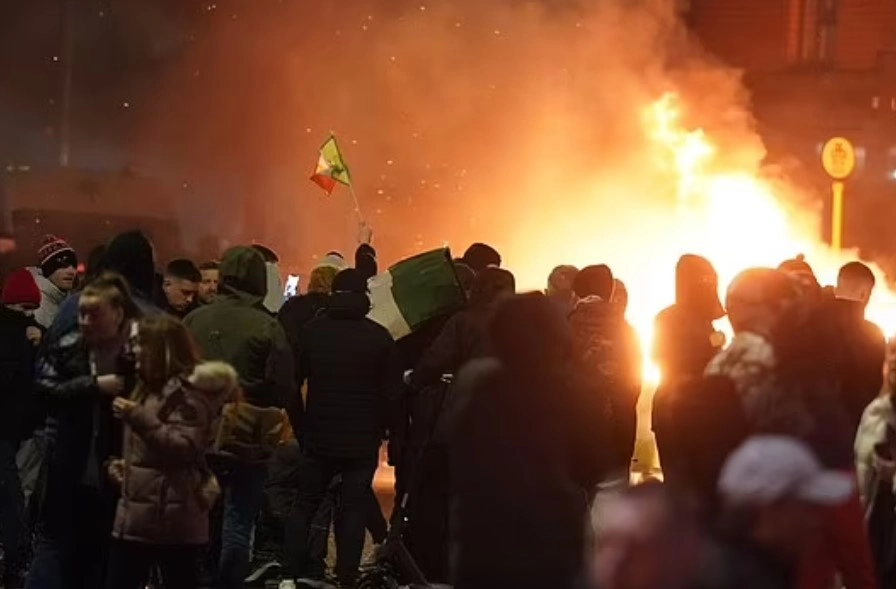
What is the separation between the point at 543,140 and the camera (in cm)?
2403

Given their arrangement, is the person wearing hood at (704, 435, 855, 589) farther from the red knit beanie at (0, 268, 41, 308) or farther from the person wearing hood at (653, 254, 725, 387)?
the red knit beanie at (0, 268, 41, 308)

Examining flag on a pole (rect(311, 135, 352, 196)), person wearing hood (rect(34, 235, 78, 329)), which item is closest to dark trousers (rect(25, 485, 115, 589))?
person wearing hood (rect(34, 235, 78, 329))

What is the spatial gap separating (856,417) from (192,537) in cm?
320

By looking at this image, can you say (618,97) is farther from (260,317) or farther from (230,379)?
(230,379)

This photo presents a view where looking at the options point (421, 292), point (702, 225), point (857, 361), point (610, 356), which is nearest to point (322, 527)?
point (421, 292)

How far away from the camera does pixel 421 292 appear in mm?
10109

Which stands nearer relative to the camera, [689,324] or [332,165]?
[689,324]

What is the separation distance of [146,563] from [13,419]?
299 centimetres

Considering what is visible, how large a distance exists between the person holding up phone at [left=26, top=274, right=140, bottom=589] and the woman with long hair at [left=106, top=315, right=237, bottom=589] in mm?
232

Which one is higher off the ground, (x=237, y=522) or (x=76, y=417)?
(x=76, y=417)

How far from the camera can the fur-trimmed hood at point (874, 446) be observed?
7.16m

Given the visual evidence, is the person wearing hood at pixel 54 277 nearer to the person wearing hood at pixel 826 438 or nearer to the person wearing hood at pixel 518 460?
the person wearing hood at pixel 826 438

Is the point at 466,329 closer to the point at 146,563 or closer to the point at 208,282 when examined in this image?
the point at 208,282

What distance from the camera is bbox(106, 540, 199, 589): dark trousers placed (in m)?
7.03
